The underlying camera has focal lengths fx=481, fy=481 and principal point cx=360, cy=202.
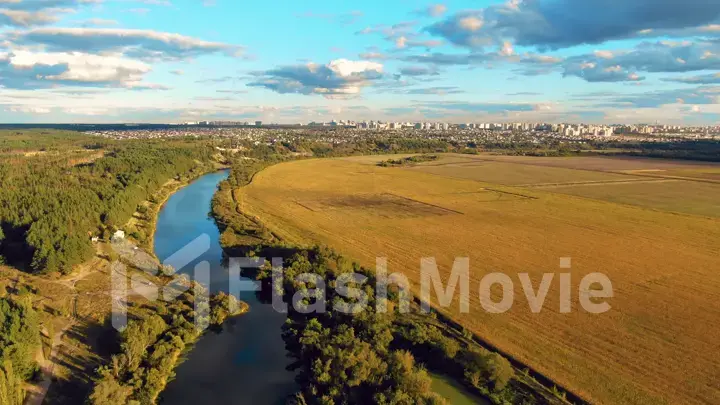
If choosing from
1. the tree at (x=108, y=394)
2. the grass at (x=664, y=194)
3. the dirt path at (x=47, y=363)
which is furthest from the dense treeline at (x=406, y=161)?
the tree at (x=108, y=394)

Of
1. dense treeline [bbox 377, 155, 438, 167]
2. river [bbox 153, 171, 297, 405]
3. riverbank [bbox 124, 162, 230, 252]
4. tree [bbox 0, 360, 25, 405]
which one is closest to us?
tree [bbox 0, 360, 25, 405]

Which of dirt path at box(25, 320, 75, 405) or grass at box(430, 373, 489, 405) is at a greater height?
dirt path at box(25, 320, 75, 405)

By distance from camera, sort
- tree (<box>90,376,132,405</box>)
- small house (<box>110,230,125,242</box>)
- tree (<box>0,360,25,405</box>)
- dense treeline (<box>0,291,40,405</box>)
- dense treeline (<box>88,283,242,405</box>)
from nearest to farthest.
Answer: tree (<box>0,360,25,405</box>) < tree (<box>90,376,132,405</box>) < dense treeline (<box>0,291,40,405</box>) < dense treeline (<box>88,283,242,405</box>) < small house (<box>110,230,125,242</box>)

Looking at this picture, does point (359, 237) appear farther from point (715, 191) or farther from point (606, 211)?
point (715, 191)

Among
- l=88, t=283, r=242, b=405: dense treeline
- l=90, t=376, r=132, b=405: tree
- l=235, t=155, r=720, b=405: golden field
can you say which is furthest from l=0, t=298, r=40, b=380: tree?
l=235, t=155, r=720, b=405: golden field

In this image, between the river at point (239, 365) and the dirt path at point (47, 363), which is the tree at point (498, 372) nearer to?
the river at point (239, 365)

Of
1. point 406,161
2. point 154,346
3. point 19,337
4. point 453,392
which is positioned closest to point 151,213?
point 154,346

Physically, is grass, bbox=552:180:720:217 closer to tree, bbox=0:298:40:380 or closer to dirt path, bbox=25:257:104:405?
dirt path, bbox=25:257:104:405
